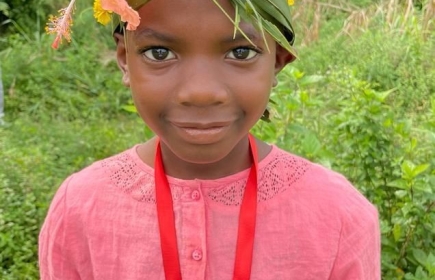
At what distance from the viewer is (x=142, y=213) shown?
140 cm

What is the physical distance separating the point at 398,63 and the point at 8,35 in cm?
307

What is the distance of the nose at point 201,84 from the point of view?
45.3 inches

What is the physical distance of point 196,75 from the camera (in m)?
1.16

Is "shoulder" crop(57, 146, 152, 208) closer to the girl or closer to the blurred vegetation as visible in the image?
the girl

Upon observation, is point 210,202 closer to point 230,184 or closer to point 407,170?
point 230,184

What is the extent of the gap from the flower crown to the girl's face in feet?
0.05

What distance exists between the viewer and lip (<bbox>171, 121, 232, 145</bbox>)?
1189 mm

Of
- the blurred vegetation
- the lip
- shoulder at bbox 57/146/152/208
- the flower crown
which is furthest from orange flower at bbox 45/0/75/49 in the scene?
the blurred vegetation

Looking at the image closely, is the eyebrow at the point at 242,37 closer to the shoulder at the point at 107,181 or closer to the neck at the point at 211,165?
the neck at the point at 211,165

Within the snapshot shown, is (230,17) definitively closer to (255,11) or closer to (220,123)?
(255,11)

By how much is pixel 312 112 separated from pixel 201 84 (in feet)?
7.44

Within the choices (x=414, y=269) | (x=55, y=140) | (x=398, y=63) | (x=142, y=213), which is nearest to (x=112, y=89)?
(x=55, y=140)

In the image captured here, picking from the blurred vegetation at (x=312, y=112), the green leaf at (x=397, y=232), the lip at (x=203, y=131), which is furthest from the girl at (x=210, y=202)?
the green leaf at (x=397, y=232)

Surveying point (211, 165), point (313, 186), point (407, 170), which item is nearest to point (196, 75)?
point (211, 165)
